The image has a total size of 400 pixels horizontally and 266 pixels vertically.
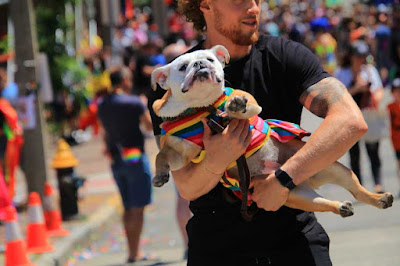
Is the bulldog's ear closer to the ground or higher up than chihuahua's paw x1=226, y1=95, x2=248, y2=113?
higher up

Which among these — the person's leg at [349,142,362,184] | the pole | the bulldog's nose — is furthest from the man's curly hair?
the pole

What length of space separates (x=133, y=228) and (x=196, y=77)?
19.0 ft

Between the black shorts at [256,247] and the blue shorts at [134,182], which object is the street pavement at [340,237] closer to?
the blue shorts at [134,182]

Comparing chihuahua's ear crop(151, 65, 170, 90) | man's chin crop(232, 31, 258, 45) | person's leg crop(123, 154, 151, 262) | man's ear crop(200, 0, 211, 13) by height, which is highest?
man's ear crop(200, 0, 211, 13)

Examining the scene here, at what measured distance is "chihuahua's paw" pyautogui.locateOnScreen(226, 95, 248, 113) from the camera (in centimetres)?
345

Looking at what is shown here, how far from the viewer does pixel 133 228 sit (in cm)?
919

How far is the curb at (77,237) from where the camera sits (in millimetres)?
9156

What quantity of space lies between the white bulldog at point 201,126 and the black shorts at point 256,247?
190mm

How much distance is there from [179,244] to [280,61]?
6.39 m

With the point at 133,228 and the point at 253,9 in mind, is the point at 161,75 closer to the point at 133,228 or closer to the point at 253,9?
the point at 253,9

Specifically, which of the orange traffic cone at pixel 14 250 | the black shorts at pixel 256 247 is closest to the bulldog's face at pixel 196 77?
the black shorts at pixel 256 247

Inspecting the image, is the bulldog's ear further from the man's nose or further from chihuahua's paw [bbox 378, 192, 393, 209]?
chihuahua's paw [bbox 378, 192, 393, 209]

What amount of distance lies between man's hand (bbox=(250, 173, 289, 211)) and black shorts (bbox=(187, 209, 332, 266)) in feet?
0.81

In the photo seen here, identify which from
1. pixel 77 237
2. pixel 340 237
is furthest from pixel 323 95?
pixel 77 237
